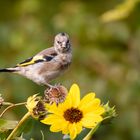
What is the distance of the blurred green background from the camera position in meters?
5.91

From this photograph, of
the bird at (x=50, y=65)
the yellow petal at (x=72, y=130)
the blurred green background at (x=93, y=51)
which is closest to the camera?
the yellow petal at (x=72, y=130)

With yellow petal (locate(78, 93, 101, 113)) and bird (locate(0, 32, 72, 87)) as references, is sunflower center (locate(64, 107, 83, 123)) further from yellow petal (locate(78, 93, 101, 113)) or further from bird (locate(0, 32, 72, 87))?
A: bird (locate(0, 32, 72, 87))

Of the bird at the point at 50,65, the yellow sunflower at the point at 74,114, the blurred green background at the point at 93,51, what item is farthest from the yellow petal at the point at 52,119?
the blurred green background at the point at 93,51

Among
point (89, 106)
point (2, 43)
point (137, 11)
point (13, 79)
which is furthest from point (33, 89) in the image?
point (89, 106)

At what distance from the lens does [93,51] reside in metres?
6.19

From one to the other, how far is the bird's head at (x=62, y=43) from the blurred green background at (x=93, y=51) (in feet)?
10.6

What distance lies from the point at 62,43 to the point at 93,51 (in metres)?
3.76

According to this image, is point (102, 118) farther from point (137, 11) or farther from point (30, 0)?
point (30, 0)

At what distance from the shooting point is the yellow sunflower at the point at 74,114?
1.87 meters

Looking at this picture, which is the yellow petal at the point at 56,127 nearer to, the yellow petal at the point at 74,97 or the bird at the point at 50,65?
the yellow petal at the point at 74,97

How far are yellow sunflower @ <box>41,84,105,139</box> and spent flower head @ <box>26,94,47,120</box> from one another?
2cm

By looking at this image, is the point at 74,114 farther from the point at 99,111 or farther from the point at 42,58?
the point at 42,58

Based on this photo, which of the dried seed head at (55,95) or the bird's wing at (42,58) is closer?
the dried seed head at (55,95)

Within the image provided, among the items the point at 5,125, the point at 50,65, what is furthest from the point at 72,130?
the point at 50,65
